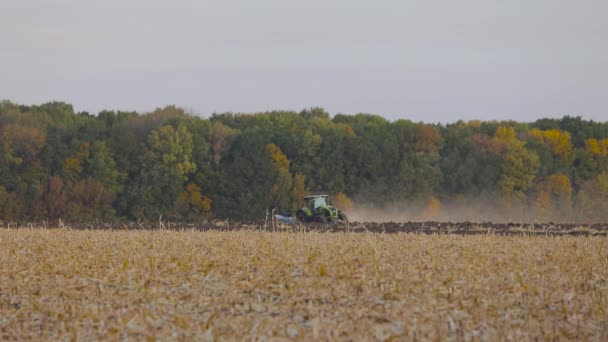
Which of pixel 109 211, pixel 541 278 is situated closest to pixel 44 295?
pixel 541 278

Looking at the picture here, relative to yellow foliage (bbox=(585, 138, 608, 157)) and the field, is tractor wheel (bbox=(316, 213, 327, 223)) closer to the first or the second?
the field

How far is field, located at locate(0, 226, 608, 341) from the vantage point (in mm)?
13703

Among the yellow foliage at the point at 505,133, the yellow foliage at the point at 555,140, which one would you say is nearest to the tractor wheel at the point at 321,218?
the yellow foliage at the point at 505,133

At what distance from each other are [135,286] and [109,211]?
44887 mm

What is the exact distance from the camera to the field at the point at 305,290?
13.7m

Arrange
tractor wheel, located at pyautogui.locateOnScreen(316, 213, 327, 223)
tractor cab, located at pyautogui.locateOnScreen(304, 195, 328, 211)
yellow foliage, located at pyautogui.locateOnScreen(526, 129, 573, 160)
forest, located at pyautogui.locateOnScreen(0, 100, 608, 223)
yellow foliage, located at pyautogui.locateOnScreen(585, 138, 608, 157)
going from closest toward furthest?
tractor wheel, located at pyautogui.locateOnScreen(316, 213, 327, 223) → tractor cab, located at pyautogui.locateOnScreen(304, 195, 328, 211) → forest, located at pyautogui.locateOnScreen(0, 100, 608, 223) → yellow foliage, located at pyautogui.locateOnScreen(526, 129, 573, 160) → yellow foliage, located at pyautogui.locateOnScreen(585, 138, 608, 157)

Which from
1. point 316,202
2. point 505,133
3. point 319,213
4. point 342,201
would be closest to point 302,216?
point 316,202

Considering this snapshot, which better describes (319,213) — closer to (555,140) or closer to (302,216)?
(302,216)

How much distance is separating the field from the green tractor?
15855mm

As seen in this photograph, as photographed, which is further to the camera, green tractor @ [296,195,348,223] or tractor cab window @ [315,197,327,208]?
tractor cab window @ [315,197,327,208]

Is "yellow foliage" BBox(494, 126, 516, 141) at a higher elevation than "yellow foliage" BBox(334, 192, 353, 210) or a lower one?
higher

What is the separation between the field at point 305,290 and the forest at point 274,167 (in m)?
37.9

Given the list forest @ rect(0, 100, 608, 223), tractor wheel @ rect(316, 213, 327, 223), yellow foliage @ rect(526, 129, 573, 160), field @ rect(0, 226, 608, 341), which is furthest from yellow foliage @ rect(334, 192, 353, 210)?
field @ rect(0, 226, 608, 341)

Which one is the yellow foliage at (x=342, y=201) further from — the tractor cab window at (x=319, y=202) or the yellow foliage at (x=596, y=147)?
the tractor cab window at (x=319, y=202)
